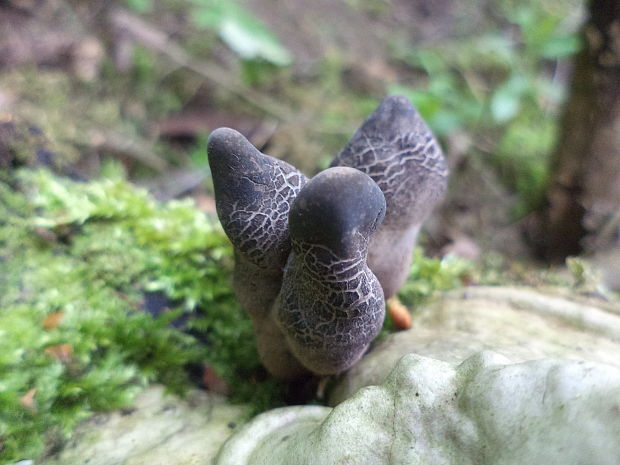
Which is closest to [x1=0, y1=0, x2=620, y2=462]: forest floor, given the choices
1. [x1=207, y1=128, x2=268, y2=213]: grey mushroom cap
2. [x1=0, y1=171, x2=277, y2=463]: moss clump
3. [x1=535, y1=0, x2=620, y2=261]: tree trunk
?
[x1=0, y1=171, x2=277, y2=463]: moss clump

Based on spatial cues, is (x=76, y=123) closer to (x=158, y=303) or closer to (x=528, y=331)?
(x=158, y=303)

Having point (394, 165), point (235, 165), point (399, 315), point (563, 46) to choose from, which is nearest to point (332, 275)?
point (235, 165)

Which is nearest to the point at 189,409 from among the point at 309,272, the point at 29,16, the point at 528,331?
the point at 309,272

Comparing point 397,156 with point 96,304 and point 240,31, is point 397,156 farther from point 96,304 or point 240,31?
point 240,31

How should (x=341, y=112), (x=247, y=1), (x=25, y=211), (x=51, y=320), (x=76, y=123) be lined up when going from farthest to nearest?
(x=247, y=1) < (x=341, y=112) < (x=76, y=123) < (x=25, y=211) < (x=51, y=320)

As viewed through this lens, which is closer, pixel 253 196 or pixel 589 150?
pixel 253 196

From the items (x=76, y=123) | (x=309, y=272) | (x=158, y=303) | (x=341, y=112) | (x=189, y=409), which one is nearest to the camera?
(x=309, y=272)
